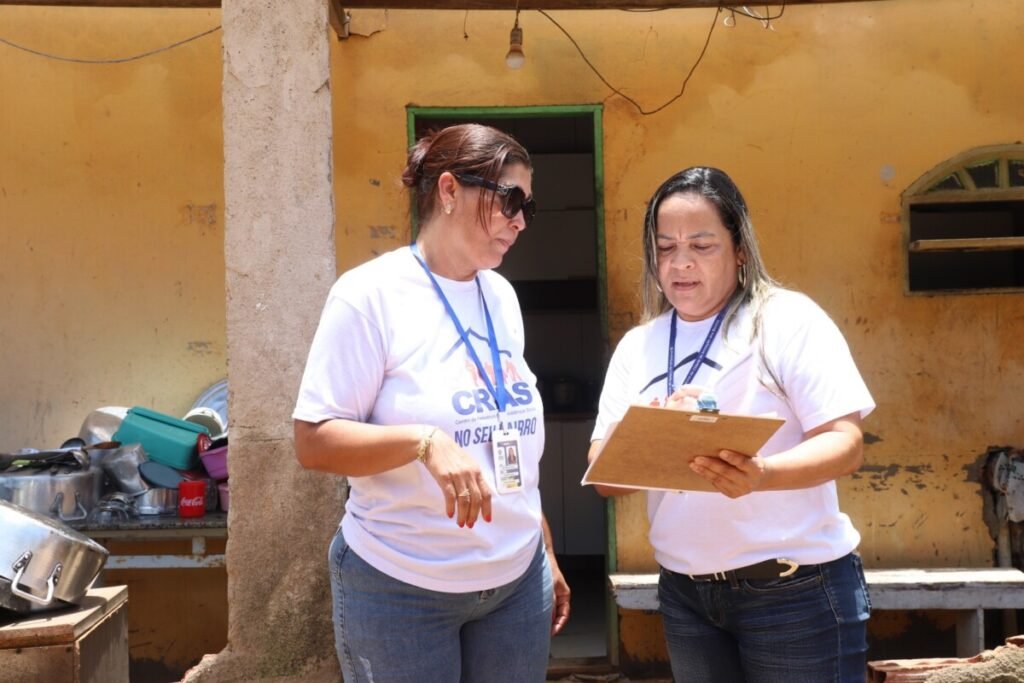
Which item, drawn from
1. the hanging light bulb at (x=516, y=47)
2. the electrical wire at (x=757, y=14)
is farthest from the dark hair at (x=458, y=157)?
the electrical wire at (x=757, y=14)

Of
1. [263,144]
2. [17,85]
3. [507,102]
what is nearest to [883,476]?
[507,102]

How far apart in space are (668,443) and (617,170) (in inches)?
142

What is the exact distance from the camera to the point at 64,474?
5000 millimetres

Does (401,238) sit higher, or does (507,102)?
(507,102)

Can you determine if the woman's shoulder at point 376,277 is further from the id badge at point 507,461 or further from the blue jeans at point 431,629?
the blue jeans at point 431,629

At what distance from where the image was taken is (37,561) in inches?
134

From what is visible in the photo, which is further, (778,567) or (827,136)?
(827,136)

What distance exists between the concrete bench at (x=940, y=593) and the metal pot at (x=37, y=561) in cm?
257

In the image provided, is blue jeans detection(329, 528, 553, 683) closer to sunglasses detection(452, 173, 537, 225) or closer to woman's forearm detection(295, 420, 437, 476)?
woman's forearm detection(295, 420, 437, 476)

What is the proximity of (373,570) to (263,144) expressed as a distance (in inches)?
87.8

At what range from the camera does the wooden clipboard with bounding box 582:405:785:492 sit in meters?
2.05

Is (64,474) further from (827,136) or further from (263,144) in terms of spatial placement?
(827,136)

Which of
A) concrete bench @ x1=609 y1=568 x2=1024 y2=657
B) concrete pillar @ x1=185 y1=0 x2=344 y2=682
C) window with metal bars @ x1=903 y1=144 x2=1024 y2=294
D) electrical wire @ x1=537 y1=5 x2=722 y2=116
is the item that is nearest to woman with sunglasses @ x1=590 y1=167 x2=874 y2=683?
concrete pillar @ x1=185 y1=0 x2=344 y2=682

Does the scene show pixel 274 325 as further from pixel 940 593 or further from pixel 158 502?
pixel 940 593
